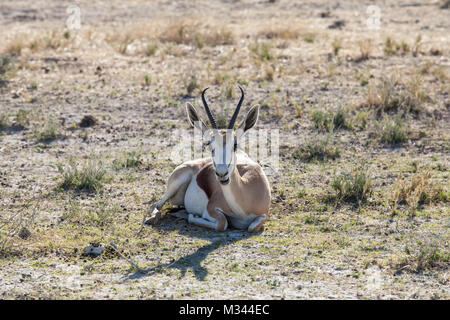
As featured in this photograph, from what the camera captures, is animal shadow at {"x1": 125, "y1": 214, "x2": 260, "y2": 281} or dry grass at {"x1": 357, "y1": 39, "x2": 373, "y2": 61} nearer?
animal shadow at {"x1": 125, "y1": 214, "x2": 260, "y2": 281}

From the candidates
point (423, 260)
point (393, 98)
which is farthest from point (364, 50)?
point (423, 260)

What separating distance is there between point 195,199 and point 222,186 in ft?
2.91

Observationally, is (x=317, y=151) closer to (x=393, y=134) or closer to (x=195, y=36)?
(x=393, y=134)

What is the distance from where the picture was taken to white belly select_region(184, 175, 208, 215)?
27.7 ft

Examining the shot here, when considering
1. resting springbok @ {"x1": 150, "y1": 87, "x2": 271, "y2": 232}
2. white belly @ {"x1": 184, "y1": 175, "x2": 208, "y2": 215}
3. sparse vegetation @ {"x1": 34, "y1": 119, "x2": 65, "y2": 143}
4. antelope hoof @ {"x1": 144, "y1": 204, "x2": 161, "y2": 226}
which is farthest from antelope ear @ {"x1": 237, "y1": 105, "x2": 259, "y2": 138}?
sparse vegetation @ {"x1": 34, "y1": 119, "x2": 65, "y2": 143}

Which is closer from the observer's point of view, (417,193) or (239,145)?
(417,193)

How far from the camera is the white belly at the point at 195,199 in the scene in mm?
8445

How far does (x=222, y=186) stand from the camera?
25.3 ft

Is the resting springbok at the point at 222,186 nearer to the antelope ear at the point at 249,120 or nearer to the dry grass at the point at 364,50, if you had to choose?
the antelope ear at the point at 249,120

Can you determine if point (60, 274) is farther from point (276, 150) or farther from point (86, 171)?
point (276, 150)

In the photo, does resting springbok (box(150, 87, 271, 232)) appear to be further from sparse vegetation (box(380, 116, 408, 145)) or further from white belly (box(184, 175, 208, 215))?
sparse vegetation (box(380, 116, 408, 145))

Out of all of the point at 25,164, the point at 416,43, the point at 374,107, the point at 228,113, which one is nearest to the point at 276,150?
the point at 228,113

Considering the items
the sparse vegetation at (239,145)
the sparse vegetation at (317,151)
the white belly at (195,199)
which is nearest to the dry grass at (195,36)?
the sparse vegetation at (239,145)

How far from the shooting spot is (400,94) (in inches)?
506
